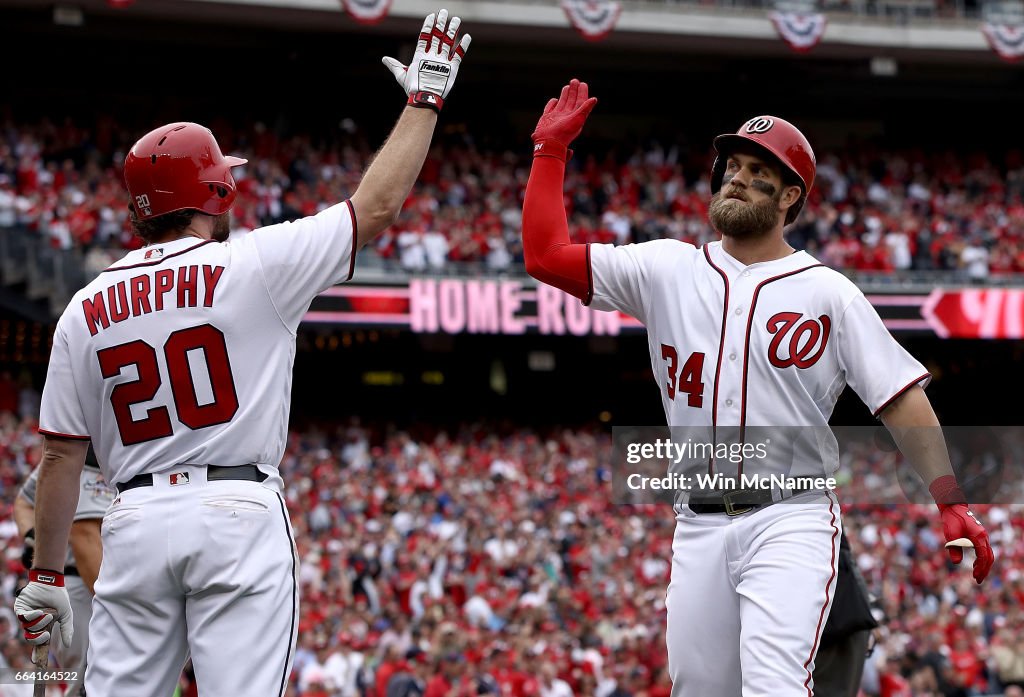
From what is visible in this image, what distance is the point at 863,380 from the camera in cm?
390

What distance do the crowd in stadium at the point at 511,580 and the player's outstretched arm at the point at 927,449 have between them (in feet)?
21.7

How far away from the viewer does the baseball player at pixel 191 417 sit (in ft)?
10.5

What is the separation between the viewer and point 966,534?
368 centimetres

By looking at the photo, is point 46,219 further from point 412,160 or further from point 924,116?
point 924,116

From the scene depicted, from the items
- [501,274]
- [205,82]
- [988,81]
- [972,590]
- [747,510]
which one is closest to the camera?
[747,510]

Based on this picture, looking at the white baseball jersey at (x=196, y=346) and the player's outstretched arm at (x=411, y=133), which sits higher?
the player's outstretched arm at (x=411, y=133)

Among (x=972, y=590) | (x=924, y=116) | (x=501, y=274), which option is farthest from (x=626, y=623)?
(x=924, y=116)

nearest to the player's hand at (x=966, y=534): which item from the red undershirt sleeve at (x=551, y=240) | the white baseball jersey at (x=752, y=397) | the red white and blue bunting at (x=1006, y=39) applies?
the white baseball jersey at (x=752, y=397)

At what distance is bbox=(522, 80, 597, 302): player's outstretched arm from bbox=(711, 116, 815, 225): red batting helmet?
0.47 m

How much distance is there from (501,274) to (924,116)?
12032mm

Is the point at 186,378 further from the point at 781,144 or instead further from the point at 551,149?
the point at 781,144

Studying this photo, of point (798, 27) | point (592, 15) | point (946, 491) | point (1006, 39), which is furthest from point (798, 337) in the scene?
point (1006, 39)

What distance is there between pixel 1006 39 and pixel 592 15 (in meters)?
7.39

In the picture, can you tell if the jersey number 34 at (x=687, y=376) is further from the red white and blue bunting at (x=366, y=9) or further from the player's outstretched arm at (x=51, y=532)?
the red white and blue bunting at (x=366, y=9)
